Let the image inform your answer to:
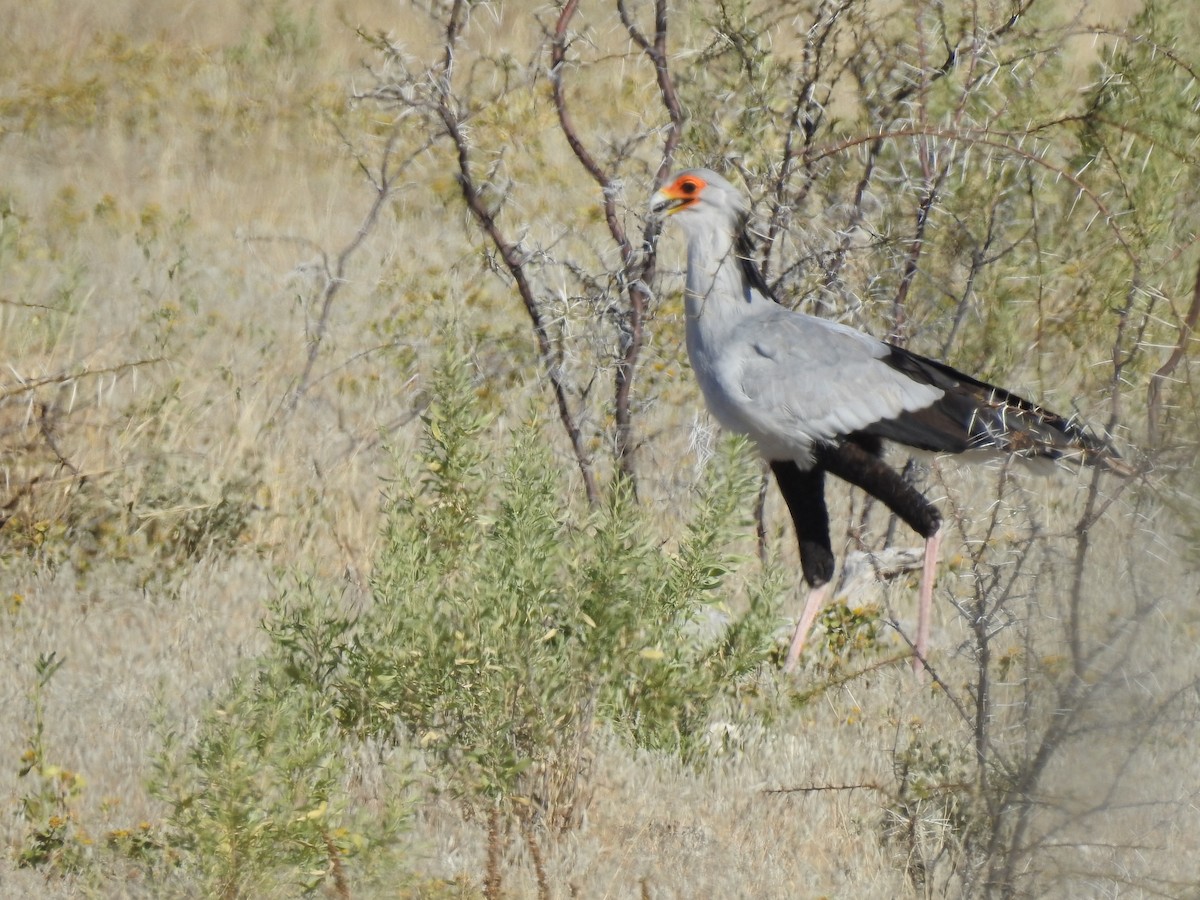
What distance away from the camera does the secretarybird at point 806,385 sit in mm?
5074

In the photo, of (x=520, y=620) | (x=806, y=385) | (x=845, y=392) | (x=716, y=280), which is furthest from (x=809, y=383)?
(x=520, y=620)

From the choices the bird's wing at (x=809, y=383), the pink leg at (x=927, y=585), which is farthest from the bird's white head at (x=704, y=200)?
the pink leg at (x=927, y=585)

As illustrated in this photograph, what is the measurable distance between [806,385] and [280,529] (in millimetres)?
2147

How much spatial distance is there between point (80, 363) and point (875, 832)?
12.5 feet

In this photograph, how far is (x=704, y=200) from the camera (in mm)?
5285

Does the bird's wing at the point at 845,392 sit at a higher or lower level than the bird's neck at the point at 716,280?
lower

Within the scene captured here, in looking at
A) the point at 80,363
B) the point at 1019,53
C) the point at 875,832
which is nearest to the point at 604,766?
the point at 875,832

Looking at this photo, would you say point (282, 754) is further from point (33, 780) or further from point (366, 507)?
point (366, 507)

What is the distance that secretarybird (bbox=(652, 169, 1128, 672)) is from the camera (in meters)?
5.07

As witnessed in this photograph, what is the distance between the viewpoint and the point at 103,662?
15.6ft

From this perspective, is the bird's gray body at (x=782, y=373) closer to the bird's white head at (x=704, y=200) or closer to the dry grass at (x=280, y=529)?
the bird's white head at (x=704, y=200)

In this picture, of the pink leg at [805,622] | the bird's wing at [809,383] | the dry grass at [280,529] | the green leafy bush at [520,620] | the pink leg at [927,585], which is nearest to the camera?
the dry grass at [280,529]

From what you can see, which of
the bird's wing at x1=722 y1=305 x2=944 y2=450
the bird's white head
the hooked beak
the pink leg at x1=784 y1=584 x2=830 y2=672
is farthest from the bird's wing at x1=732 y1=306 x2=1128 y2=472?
the pink leg at x1=784 y1=584 x2=830 y2=672

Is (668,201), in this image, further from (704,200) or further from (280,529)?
(280,529)
